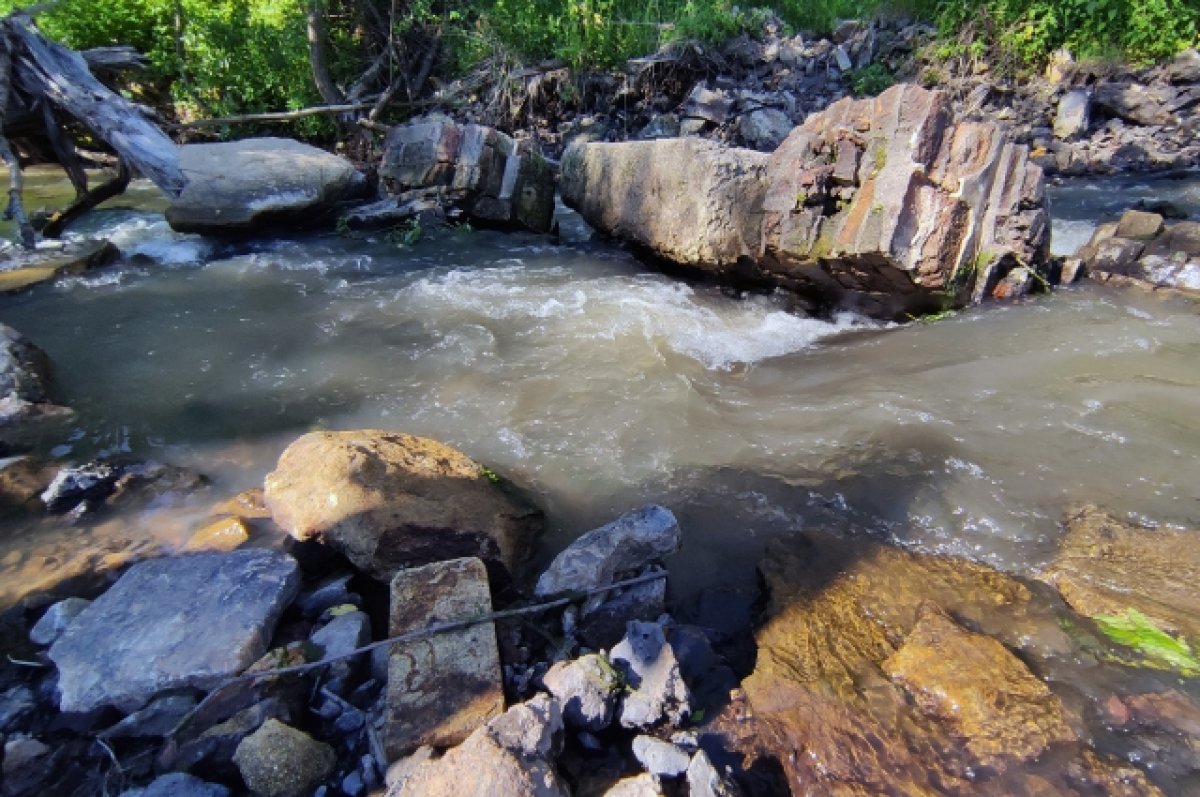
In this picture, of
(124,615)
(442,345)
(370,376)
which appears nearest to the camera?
(124,615)

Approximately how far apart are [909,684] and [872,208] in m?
3.05

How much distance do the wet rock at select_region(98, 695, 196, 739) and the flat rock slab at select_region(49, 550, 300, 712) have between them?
0.04 metres

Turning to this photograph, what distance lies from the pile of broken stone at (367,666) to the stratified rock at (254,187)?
4.88 metres

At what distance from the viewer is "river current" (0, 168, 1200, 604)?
2.85m

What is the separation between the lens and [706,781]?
5.26 feet

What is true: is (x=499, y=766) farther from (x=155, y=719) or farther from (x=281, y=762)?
(x=155, y=719)

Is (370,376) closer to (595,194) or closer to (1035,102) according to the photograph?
(595,194)

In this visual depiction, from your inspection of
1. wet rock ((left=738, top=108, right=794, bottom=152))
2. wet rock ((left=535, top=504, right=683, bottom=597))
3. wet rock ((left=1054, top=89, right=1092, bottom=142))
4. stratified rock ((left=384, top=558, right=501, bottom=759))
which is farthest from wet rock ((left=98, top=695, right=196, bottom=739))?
wet rock ((left=1054, top=89, right=1092, bottom=142))

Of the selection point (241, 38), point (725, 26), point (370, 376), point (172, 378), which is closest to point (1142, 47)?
point (725, 26)

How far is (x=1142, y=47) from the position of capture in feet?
30.3

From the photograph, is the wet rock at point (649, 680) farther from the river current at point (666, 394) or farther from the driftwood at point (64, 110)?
the driftwood at point (64, 110)

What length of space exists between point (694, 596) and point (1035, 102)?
10153 mm

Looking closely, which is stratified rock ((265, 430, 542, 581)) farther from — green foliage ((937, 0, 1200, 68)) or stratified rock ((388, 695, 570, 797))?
green foliage ((937, 0, 1200, 68))

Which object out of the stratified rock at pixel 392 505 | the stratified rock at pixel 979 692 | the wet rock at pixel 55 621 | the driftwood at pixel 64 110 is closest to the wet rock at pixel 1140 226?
the stratified rock at pixel 979 692
